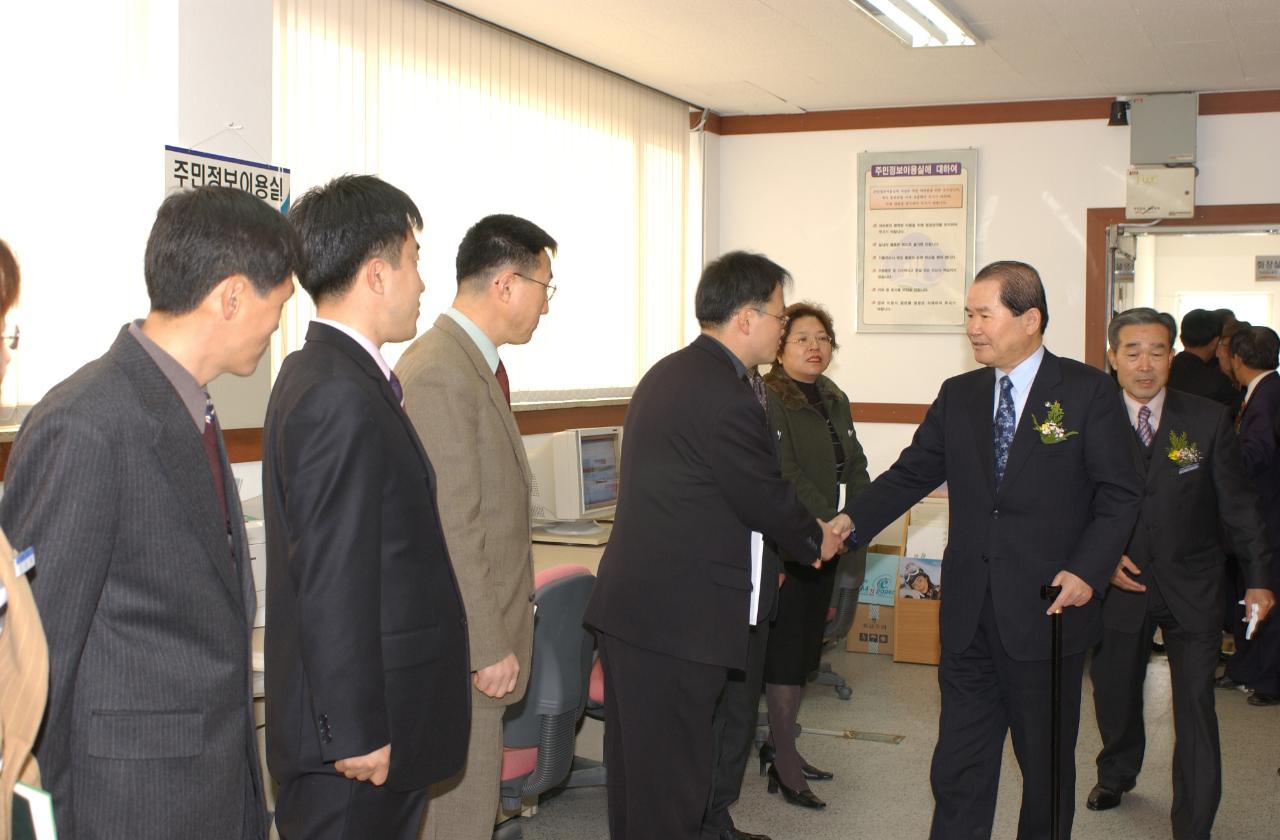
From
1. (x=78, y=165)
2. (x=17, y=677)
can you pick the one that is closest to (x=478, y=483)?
(x=17, y=677)

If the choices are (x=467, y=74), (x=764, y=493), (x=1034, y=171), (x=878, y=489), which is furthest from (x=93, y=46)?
(x=1034, y=171)

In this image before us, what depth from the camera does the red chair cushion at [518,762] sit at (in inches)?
133

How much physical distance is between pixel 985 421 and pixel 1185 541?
98 cm

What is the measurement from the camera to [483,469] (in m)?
2.56

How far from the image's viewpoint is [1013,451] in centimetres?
309

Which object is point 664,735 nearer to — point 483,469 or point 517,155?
point 483,469

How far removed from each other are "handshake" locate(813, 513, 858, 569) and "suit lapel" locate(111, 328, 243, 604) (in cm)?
192

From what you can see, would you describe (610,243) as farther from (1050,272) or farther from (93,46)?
(93,46)

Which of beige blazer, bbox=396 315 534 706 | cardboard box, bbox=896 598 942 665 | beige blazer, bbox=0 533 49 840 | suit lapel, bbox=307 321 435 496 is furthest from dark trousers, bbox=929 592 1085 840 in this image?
cardboard box, bbox=896 598 942 665

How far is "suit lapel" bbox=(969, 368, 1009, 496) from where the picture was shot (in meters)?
3.15

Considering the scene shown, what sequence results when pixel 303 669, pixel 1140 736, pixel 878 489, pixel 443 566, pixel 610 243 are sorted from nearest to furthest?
Answer: pixel 303 669 → pixel 443 566 → pixel 878 489 → pixel 1140 736 → pixel 610 243

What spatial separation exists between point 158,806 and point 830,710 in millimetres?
4247

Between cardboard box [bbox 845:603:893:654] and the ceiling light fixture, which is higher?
the ceiling light fixture

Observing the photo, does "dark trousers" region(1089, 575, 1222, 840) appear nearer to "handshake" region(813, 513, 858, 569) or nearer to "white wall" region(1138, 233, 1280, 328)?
"handshake" region(813, 513, 858, 569)
